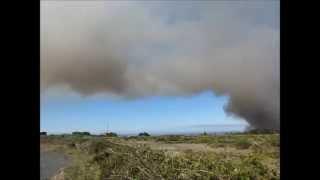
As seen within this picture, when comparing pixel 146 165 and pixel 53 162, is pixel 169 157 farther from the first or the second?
pixel 53 162

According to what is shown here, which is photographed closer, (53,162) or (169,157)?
(53,162)

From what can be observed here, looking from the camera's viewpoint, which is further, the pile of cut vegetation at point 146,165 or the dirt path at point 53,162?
the pile of cut vegetation at point 146,165

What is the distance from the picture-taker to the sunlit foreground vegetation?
167 centimetres

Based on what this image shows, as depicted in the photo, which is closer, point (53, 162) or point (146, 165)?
point (53, 162)

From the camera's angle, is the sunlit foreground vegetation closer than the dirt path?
No

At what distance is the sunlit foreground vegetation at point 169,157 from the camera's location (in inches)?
65.9

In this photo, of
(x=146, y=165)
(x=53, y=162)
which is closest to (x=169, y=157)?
(x=146, y=165)

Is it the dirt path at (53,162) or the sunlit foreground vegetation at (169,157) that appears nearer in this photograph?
the dirt path at (53,162)

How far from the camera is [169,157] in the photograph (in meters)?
1.75
